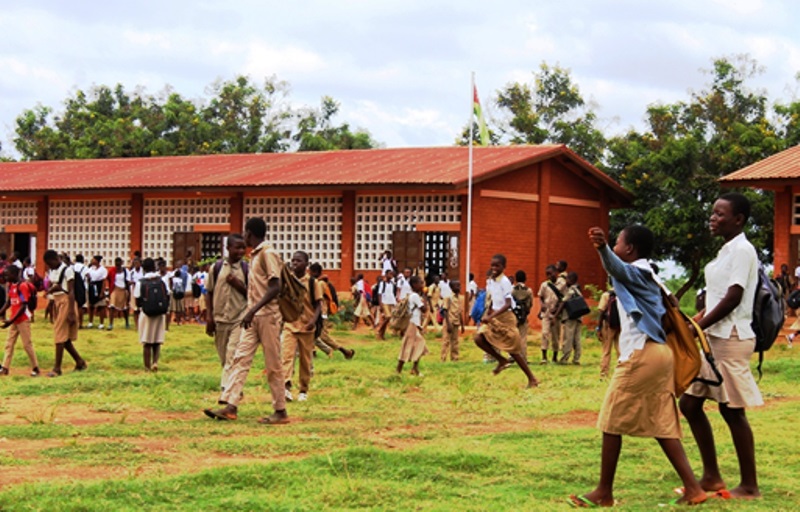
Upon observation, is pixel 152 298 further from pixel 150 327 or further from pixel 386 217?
pixel 386 217

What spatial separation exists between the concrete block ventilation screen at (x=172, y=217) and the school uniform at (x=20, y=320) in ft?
49.5

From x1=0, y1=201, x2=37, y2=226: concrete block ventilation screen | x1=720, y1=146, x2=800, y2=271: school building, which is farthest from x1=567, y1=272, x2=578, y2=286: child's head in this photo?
x1=0, y1=201, x2=37, y2=226: concrete block ventilation screen

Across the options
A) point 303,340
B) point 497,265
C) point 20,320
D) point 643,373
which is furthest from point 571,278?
point 643,373

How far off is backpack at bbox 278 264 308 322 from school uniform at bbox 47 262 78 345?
4.71 metres

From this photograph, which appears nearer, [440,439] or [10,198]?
[440,439]

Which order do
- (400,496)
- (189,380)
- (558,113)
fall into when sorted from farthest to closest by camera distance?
(558,113) < (189,380) < (400,496)

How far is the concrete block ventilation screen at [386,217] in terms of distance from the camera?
2730 centimetres

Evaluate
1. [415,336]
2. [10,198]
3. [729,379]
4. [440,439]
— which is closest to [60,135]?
[10,198]

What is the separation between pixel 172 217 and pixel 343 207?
508cm

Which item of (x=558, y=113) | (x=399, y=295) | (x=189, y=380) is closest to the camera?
(x=189, y=380)

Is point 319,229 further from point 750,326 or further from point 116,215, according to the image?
point 750,326

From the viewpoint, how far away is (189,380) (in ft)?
44.5

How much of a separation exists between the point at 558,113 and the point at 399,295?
15648mm

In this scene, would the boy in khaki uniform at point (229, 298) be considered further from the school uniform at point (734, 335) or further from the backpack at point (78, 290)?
the school uniform at point (734, 335)
